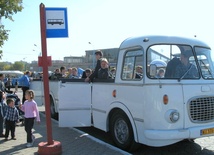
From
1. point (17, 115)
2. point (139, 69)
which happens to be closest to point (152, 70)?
point (139, 69)

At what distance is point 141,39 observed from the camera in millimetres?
6207

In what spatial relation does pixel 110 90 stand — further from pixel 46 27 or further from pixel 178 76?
pixel 46 27

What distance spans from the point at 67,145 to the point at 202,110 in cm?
318

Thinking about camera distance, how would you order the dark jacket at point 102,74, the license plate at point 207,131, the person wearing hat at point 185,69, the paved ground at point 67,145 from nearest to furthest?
the license plate at point 207,131, the person wearing hat at point 185,69, the paved ground at point 67,145, the dark jacket at point 102,74

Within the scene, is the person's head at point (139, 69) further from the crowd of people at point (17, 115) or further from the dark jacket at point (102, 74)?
the crowd of people at point (17, 115)

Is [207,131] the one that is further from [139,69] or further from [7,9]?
[7,9]

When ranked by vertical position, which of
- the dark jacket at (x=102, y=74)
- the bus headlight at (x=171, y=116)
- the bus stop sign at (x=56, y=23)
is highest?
the bus stop sign at (x=56, y=23)

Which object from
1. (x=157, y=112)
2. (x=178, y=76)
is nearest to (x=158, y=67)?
(x=178, y=76)

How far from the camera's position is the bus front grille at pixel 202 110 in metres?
5.84

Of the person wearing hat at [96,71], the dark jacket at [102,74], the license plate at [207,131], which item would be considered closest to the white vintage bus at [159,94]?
the license plate at [207,131]

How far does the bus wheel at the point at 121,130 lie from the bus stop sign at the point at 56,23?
2.23 meters

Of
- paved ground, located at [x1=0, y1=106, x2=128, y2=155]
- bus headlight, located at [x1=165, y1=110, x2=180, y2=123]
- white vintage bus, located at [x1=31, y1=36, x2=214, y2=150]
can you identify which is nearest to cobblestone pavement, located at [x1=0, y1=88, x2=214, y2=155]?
paved ground, located at [x1=0, y1=106, x2=128, y2=155]

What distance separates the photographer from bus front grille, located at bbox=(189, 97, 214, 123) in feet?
19.2

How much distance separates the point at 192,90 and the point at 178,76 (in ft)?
1.43
